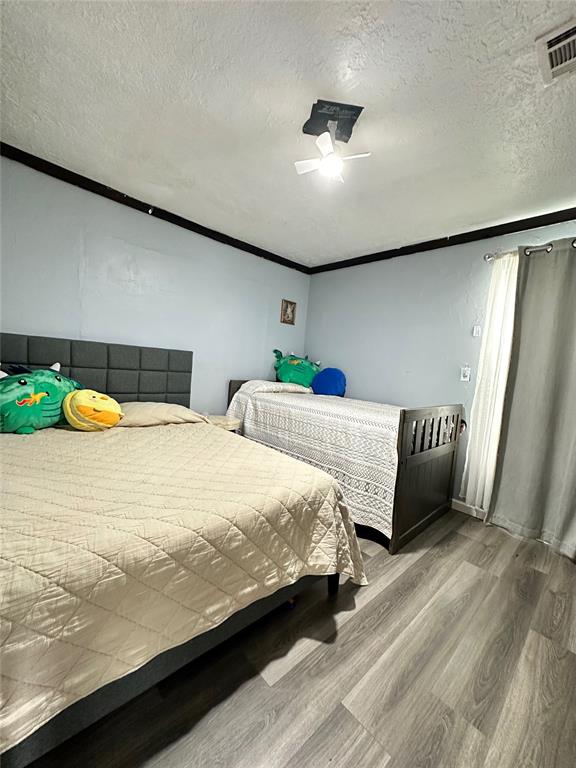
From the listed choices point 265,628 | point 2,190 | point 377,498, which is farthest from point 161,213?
point 265,628

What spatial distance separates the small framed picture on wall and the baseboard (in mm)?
2576

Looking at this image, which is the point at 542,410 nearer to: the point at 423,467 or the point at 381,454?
the point at 423,467

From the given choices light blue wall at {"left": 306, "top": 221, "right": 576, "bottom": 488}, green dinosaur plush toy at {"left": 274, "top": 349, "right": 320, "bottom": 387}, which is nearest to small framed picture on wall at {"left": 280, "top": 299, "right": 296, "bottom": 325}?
light blue wall at {"left": 306, "top": 221, "right": 576, "bottom": 488}

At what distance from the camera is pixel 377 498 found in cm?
202

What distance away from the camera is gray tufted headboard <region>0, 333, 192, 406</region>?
208cm

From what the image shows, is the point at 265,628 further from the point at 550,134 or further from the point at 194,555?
the point at 550,134

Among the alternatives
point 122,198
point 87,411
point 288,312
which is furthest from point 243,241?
point 87,411

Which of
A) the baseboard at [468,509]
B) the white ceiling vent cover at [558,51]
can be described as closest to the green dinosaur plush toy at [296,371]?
the baseboard at [468,509]

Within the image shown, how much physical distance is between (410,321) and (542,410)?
4.27 feet

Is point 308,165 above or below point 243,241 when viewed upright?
below

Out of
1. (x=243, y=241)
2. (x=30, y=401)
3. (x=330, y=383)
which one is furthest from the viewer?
(x=330, y=383)

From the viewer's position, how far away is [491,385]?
247cm

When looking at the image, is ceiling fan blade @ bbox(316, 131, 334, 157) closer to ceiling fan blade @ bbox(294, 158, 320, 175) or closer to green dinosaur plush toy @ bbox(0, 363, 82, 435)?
ceiling fan blade @ bbox(294, 158, 320, 175)

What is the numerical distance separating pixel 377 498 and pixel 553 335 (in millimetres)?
1708
